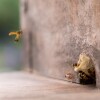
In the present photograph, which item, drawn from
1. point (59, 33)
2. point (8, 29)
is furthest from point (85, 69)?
point (8, 29)

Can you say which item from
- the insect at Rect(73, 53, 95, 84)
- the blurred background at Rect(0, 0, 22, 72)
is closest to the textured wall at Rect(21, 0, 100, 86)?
the insect at Rect(73, 53, 95, 84)

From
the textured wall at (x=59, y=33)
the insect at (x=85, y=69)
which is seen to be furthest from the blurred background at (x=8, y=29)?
the insect at (x=85, y=69)

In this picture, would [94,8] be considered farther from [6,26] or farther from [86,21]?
[6,26]

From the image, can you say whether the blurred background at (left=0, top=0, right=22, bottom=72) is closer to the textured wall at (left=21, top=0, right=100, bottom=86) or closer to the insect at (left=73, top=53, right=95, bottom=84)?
the textured wall at (left=21, top=0, right=100, bottom=86)

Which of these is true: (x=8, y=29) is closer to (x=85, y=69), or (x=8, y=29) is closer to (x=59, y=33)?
(x=59, y=33)

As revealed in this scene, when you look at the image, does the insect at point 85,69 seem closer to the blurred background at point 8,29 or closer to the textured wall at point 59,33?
A: the textured wall at point 59,33

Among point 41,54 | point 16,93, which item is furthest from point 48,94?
point 41,54
